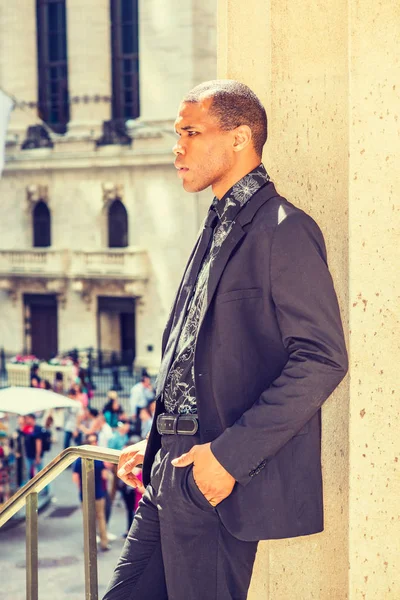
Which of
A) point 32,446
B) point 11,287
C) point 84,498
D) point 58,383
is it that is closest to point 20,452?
point 32,446

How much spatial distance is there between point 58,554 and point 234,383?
11532 mm

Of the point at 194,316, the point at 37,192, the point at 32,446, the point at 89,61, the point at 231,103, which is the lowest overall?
the point at 32,446

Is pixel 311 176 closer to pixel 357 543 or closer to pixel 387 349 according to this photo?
pixel 387 349

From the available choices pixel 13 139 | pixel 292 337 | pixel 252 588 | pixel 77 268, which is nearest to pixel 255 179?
pixel 292 337

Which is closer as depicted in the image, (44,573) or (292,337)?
(292,337)

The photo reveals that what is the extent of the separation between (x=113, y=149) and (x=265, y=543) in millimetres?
29630

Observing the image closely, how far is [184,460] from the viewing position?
2408 mm

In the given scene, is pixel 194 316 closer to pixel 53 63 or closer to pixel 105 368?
pixel 105 368

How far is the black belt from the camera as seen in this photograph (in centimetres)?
251

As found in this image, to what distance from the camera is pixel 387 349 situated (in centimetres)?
263

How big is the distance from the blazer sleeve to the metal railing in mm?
885

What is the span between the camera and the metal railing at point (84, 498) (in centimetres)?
329

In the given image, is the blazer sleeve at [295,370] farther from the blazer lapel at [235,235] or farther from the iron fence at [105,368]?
the iron fence at [105,368]

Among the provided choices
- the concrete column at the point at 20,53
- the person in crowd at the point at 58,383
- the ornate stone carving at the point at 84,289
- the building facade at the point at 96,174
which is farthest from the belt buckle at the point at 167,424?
the concrete column at the point at 20,53
